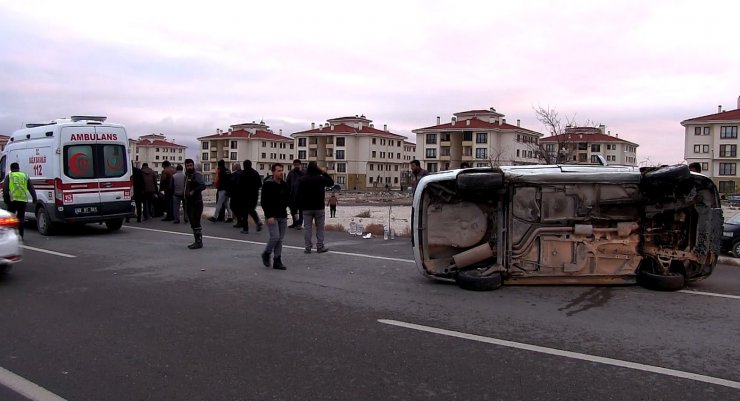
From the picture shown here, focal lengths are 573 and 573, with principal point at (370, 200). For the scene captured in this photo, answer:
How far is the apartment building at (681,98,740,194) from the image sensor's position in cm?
8088

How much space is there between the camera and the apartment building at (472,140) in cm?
9319

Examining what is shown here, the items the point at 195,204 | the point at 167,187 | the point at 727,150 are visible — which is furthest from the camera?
the point at 727,150

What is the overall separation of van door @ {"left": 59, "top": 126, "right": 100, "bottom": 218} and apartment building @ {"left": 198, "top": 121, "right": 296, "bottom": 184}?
101 m

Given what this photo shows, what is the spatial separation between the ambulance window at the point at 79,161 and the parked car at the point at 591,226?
908cm

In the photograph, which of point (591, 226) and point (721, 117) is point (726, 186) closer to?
point (721, 117)

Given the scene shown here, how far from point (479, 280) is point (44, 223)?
10728 mm

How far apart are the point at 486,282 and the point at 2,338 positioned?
548cm

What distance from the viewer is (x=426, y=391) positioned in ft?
13.8

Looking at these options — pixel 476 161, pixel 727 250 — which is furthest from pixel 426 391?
pixel 476 161

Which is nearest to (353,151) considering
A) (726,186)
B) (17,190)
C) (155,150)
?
(726,186)

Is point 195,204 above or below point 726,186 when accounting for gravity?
above

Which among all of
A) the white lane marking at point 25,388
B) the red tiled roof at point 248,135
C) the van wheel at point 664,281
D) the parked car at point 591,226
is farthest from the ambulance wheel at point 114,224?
the red tiled roof at point 248,135

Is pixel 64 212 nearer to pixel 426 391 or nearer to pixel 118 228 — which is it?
pixel 118 228

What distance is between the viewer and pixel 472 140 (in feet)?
311
